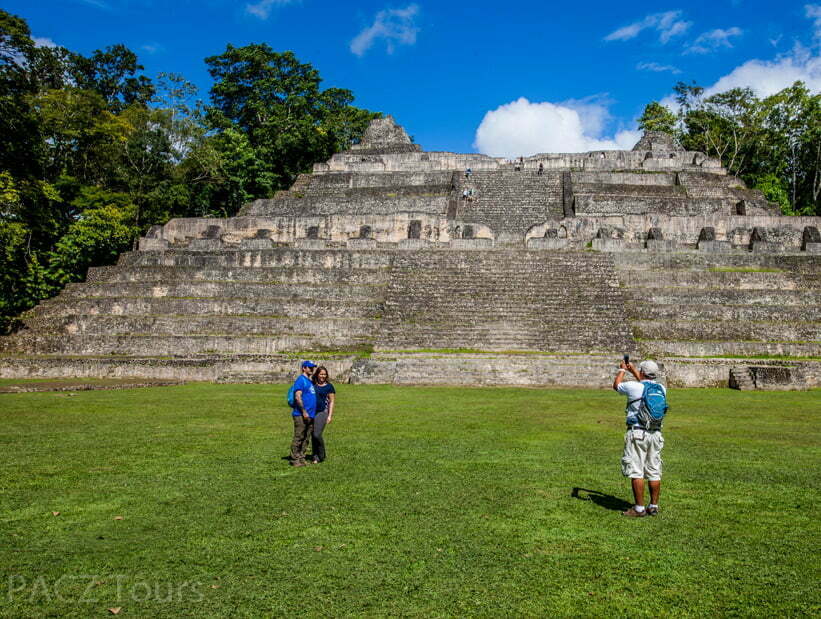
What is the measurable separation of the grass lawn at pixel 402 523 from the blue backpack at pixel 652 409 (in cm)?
78

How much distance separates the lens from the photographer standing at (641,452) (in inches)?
203

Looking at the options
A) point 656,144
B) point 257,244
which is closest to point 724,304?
point 257,244

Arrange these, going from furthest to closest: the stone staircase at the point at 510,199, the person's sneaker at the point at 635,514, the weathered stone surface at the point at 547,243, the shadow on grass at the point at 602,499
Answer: the stone staircase at the point at 510,199 < the weathered stone surface at the point at 547,243 < the shadow on grass at the point at 602,499 < the person's sneaker at the point at 635,514

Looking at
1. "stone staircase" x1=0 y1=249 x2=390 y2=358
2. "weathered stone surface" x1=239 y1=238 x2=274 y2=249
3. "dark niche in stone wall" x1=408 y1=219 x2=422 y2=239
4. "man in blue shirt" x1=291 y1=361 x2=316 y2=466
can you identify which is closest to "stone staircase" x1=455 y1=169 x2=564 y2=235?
"dark niche in stone wall" x1=408 y1=219 x2=422 y2=239

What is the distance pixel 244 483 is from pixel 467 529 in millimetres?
2505

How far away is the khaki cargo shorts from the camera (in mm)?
5211

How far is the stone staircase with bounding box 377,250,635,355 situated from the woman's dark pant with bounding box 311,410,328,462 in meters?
9.64

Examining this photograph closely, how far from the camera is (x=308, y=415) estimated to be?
22.5 ft

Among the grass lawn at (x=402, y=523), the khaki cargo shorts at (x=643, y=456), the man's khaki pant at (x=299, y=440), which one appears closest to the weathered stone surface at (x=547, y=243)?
the grass lawn at (x=402, y=523)

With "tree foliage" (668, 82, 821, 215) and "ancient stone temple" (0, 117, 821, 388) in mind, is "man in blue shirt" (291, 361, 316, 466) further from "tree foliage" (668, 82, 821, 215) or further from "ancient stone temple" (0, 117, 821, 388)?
"tree foliage" (668, 82, 821, 215)

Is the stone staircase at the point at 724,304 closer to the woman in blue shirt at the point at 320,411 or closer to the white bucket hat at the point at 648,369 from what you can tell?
the white bucket hat at the point at 648,369

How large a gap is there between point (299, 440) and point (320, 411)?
1.44 feet

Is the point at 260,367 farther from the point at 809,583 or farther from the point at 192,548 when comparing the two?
the point at 809,583

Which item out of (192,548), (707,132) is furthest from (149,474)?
(707,132)
